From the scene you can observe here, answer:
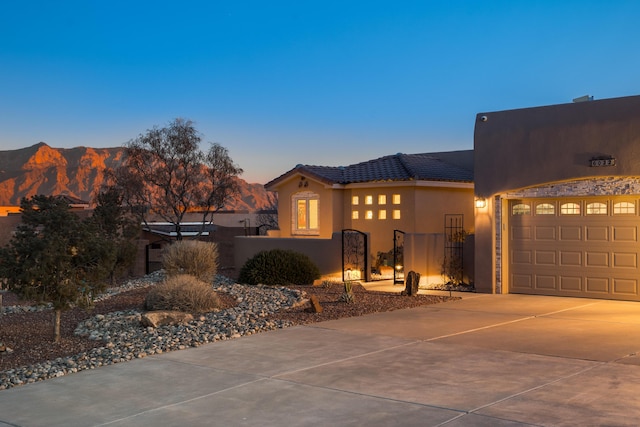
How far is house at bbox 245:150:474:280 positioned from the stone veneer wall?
601 centimetres

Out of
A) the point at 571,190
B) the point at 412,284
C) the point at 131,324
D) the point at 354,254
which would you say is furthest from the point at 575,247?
the point at 131,324

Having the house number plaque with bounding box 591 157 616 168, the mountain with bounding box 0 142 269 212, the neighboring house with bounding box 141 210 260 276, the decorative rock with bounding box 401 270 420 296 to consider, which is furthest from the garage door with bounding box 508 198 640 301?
the mountain with bounding box 0 142 269 212

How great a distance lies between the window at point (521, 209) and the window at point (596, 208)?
152cm

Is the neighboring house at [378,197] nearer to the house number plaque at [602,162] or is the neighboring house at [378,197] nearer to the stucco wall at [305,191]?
the stucco wall at [305,191]

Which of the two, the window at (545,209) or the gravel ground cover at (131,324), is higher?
the window at (545,209)

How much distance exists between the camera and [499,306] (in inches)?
638

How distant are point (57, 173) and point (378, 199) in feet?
337

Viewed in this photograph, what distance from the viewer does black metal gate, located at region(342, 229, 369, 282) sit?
23.1 meters

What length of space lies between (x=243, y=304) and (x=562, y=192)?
803cm

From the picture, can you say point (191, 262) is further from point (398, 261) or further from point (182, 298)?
point (398, 261)

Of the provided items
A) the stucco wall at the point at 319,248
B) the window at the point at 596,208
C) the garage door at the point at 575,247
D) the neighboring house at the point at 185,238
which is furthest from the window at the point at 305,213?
the window at the point at 596,208

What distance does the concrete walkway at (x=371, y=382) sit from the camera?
24.5 feet

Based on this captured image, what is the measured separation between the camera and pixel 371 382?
893 centimetres

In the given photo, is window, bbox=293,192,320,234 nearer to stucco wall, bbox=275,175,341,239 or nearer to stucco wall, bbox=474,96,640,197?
stucco wall, bbox=275,175,341,239
